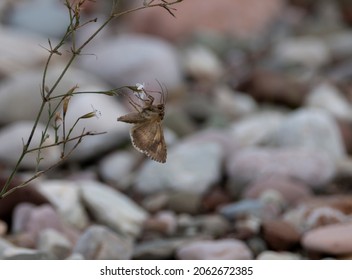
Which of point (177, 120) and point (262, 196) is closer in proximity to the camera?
point (262, 196)

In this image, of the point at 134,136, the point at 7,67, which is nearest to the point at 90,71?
the point at 7,67

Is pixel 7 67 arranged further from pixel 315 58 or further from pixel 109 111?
pixel 315 58

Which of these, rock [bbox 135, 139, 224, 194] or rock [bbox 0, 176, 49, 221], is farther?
rock [bbox 135, 139, 224, 194]

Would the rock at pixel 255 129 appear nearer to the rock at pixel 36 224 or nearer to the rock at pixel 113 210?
the rock at pixel 113 210

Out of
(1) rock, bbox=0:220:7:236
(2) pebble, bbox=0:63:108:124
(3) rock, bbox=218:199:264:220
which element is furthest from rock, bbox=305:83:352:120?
(1) rock, bbox=0:220:7:236

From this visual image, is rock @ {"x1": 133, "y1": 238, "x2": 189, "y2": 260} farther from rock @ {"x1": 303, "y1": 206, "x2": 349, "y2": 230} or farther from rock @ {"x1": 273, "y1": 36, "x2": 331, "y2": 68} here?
rock @ {"x1": 273, "y1": 36, "x2": 331, "y2": 68}

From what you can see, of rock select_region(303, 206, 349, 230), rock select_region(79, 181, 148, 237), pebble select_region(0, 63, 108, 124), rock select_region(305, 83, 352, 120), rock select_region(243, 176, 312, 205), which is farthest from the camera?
rock select_region(305, 83, 352, 120)

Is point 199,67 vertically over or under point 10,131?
over
